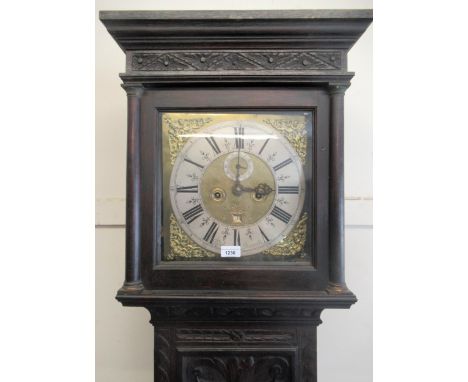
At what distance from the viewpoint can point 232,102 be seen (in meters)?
0.88

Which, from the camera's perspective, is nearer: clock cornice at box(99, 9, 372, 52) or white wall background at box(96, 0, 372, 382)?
clock cornice at box(99, 9, 372, 52)

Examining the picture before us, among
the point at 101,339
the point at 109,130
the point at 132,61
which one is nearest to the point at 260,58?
the point at 132,61

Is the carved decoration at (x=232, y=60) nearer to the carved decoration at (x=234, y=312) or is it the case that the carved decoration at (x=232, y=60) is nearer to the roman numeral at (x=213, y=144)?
the roman numeral at (x=213, y=144)

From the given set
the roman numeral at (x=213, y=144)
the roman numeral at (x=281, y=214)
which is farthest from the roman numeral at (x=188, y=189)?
the roman numeral at (x=281, y=214)

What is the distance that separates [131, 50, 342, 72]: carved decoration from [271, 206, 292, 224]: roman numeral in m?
0.39

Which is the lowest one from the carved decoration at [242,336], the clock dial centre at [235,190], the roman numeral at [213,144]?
the carved decoration at [242,336]

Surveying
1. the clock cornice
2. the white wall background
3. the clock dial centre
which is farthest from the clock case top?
the white wall background

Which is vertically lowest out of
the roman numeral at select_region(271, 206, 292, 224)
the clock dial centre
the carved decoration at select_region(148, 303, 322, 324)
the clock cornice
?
the carved decoration at select_region(148, 303, 322, 324)

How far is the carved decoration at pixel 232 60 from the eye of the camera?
2.83ft

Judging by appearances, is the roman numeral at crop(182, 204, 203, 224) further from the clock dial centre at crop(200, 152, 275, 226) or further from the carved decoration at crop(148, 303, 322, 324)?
the carved decoration at crop(148, 303, 322, 324)

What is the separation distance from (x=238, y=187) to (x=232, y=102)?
239 millimetres

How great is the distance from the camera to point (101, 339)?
1.27 m

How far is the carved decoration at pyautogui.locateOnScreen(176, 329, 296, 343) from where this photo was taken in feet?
2.98

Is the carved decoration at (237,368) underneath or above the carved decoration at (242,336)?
underneath
